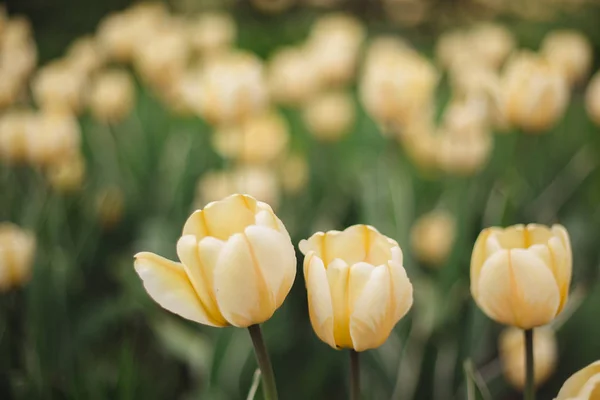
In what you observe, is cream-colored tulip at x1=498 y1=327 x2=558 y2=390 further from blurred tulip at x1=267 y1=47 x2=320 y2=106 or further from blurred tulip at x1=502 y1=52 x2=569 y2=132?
blurred tulip at x1=267 y1=47 x2=320 y2=106

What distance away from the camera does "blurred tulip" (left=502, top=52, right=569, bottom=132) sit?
910mm

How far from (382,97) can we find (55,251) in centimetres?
70

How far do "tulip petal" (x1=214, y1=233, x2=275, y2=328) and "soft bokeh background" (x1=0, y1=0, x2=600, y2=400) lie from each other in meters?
0.21

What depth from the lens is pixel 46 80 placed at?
139 cm

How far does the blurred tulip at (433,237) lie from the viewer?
1166mm

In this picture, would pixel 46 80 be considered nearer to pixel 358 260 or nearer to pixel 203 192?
pixel 203 192

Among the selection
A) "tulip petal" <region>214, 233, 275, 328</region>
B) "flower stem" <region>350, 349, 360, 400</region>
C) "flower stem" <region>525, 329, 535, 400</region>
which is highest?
"tulip petal" <region>214, 233, 275, 328</region>

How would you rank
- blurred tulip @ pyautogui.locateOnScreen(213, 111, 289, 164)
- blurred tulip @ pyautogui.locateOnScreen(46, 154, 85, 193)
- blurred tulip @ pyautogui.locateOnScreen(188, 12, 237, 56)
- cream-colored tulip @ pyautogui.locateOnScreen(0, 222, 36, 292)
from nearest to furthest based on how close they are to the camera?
1. cream-colored tulip @ pyautogui.locateOnScreen(0, 222, 36, 292)
2. blurred tulip @ pyautogui.locateOnScreen(213, 111, 289, 164)
3. blurred tulip @ pyautogui.locateOnScreen(46, 154, 85, 193)
4. blurred tulip @ pyautogui.locateOnScreen(188, 12, 237, 56)

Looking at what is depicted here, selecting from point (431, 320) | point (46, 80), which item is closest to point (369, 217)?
point (431, 320)

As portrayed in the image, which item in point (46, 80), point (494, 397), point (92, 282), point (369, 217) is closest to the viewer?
point (494, 397)

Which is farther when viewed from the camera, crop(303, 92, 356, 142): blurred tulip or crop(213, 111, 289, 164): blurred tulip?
crop(303, 92, 356, 142): blurred tulip

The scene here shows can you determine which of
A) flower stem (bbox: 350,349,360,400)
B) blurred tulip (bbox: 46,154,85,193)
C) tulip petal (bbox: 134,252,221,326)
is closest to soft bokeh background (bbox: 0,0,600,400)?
blurred tulip (bbox: 46,154,85,193)

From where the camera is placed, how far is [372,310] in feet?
1.31

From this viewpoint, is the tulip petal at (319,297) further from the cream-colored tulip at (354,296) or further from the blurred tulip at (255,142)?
the blurred tulip at (255,142)
